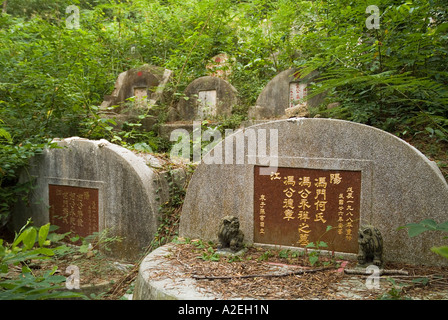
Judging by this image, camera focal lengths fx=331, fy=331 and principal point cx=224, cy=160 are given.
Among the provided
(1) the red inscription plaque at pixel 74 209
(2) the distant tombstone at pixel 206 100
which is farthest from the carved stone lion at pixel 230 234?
(2) the distant tombstone at pixel 206 100

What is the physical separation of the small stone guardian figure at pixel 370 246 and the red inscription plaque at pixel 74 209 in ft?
11.6

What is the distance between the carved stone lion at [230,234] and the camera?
11.7 ft

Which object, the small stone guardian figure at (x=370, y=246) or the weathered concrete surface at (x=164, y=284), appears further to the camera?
the small stone guardian figure at (x=370, y=246)

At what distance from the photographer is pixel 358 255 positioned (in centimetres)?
320

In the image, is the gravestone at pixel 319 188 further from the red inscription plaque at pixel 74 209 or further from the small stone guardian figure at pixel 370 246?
the red inscription plaque at pixel 74 209

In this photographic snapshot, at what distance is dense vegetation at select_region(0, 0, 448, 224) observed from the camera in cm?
417

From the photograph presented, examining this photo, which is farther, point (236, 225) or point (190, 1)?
point (190, 1)

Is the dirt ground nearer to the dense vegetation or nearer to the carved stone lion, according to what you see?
the carved stone lion

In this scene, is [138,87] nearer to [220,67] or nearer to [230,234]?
[220,67]

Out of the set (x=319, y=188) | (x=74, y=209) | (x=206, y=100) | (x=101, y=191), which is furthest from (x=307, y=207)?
(x=206, y=100)

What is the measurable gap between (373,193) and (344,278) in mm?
895

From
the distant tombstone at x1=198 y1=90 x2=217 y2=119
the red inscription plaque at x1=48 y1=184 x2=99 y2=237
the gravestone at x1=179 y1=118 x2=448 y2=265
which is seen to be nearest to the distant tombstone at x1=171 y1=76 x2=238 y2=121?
the distant tombstone at x1=198 y1=90 x2=217 y2=119

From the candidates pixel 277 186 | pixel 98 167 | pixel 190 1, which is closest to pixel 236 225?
pixel 277 186
